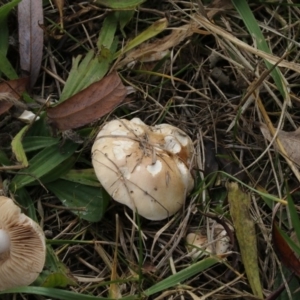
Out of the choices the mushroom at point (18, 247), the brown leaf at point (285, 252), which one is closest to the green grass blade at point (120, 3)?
the mushroom at point (18, 247)

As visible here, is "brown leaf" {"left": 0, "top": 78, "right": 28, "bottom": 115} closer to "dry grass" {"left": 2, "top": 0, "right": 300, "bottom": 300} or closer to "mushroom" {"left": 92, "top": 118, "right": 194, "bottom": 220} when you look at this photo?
"dry grass" {"left": 2, "top": 0, "right": 300, "bottom": 300}

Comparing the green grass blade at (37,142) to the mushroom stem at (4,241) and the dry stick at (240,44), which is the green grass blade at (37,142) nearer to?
the mushroom stem at (4,241)

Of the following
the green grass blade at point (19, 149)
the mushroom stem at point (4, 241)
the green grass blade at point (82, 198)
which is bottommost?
the green grass blade at point (82, 198)

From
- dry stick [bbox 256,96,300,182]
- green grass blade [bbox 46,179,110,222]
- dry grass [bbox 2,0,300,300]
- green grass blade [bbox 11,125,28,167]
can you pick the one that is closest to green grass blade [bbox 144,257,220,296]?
dry grass [bbox 2,0,300,300]

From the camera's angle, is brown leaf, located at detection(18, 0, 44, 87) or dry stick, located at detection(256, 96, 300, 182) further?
brown leaf, located at detection(18, 0, 44, 87)

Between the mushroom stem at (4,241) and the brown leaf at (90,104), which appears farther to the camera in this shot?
the brown leaf at (90,104)

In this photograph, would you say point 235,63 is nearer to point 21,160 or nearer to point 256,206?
point 256,206
